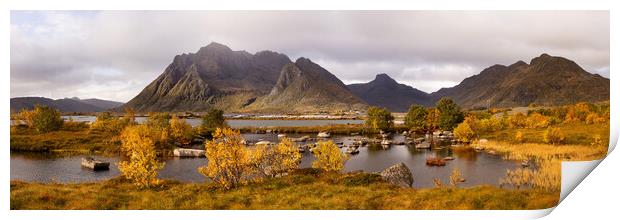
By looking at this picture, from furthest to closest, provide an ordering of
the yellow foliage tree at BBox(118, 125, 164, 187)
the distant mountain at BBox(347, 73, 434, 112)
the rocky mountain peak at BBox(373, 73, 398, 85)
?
the distant mountain at BBox(347, 73, 434, 112) → the rocky mountain peak at BBox(373, 73, 398, 85) → the yellow foliage tree at BBox(118, 125, 164, 187)

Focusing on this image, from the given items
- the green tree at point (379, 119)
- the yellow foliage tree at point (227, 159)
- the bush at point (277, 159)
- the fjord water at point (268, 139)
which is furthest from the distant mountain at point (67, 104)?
the green tree at point (379, 119)

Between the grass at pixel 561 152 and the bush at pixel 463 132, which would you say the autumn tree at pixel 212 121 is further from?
the grass at pixel 561 152

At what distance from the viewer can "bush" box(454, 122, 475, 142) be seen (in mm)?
30164

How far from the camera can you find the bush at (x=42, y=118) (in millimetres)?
24484

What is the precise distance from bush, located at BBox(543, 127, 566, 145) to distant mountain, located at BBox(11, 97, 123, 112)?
27.3 m

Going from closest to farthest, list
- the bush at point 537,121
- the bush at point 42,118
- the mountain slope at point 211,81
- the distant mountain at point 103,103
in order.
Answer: the bush at point 42,118 → the mountain slope at point 211,81 → the distant mountain at point 103,103 → the bush at point 537,121

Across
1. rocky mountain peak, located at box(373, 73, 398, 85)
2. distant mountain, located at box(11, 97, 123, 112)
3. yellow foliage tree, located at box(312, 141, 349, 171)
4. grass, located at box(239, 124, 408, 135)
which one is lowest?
yellow foliage tree, located at box(312, 141, 349, 171)

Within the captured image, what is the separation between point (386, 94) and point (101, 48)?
18581 millimetres

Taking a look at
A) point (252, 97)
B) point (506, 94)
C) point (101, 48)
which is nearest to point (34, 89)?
point (101, 48)

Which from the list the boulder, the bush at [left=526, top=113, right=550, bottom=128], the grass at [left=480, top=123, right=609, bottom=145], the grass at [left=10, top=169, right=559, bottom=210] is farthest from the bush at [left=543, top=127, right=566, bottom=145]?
the boulder

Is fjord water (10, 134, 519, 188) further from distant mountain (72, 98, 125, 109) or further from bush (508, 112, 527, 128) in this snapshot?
distant mountain (72, 98, 125, 109)

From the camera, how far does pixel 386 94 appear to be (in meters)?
28.2

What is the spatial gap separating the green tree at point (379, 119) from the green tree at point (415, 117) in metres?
1.26

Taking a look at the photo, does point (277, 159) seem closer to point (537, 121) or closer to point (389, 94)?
point (389, 94)
